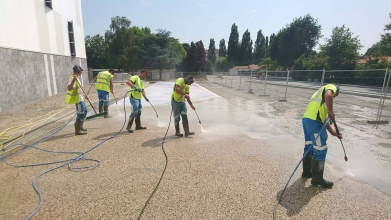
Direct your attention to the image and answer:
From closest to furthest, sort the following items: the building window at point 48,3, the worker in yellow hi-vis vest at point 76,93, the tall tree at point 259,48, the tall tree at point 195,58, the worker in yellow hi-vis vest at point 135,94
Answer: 1. the worker in yellow hi-vis vest at point 76,93
2. the worker in yellow hi-vis vest at point 135,94
3. the building window at point 48,3
4. the tall tree at point 195,58
5. the tall tree at point 259,48

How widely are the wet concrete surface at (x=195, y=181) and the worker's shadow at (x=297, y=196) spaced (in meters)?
0.01

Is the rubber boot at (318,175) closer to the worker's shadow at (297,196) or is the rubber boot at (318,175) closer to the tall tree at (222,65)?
the worker's shadow at (297,196)

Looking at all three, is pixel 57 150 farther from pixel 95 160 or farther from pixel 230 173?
pixel 230 173

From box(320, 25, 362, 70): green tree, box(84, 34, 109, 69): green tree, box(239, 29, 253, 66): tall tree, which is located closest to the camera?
box(320, 25, 362, 70): green tree

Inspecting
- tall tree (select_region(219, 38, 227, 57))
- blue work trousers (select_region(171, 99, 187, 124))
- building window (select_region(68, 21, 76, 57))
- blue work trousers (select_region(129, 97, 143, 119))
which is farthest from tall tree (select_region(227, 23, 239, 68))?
blue work trousers (select_region(171, 99, 187, 124))

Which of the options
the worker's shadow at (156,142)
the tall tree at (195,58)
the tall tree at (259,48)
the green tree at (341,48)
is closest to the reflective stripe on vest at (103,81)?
the worker's shadow at (156,142)

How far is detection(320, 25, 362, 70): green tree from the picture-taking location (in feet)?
95.3

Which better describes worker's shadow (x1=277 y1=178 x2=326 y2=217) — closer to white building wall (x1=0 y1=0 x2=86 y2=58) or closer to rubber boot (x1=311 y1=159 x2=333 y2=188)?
rubber boot (x1=311 y1=159 x2=333 y2=188)

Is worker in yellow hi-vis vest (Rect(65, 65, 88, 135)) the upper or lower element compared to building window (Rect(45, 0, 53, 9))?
lower

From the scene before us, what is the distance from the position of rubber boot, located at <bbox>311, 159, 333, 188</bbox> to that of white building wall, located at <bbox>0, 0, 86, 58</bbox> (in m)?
11.7

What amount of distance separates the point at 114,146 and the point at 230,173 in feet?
8.54

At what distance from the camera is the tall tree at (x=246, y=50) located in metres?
74.9

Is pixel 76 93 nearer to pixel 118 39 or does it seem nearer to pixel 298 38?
pixel 118 39

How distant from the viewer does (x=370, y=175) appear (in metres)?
3.43
